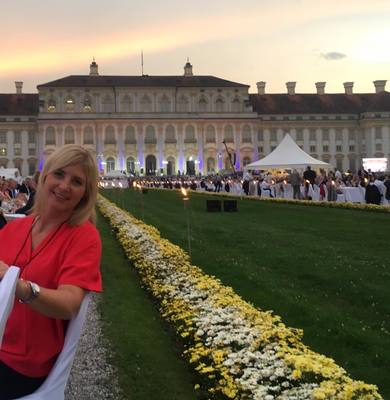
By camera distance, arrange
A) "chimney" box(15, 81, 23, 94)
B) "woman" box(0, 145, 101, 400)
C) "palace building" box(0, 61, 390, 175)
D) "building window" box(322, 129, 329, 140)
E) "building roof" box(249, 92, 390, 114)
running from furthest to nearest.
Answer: "chimney" box(15, 81, 23, 94)
"building window" box(322, 129, 329, 140)
"building roof" box(249, 92, 390, 114)
"palace building" box(0, 61, 390, 175)
"woman" box(0, 145, 101, 400)

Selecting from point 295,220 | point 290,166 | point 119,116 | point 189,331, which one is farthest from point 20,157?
point 189,331

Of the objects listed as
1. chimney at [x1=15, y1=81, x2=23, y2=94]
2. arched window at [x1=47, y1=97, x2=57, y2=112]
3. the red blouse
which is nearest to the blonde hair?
the red blouse

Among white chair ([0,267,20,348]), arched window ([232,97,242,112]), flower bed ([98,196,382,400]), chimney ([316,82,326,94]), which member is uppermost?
chimney ([316,82,326,94])

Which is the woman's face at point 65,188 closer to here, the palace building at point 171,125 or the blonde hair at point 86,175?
the blonde hair at point 86,175

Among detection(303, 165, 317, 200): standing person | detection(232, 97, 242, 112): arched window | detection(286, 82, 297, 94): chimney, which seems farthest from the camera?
detection(286, 82, 297, 94): chimney

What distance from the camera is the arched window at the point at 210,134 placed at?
7834 cm

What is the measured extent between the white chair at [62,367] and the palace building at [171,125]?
236 feet

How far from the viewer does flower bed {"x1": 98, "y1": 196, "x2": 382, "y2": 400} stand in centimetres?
283

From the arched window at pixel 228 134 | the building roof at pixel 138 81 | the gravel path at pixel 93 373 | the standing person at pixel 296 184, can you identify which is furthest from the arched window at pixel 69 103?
the gravel path at pixel 93 373

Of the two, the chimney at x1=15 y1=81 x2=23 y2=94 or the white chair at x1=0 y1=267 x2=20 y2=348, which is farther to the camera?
the chimney at x1=15 y1=81 x2=23 y2=94

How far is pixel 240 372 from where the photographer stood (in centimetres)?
327

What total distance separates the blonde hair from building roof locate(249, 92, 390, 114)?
264 ft

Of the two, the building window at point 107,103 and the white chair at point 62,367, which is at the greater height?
the building window at point 107,103

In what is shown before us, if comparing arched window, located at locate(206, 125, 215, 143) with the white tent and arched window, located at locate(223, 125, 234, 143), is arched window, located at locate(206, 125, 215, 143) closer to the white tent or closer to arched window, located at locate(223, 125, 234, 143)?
arched window, located at locate(223, 125, 234, 143)
